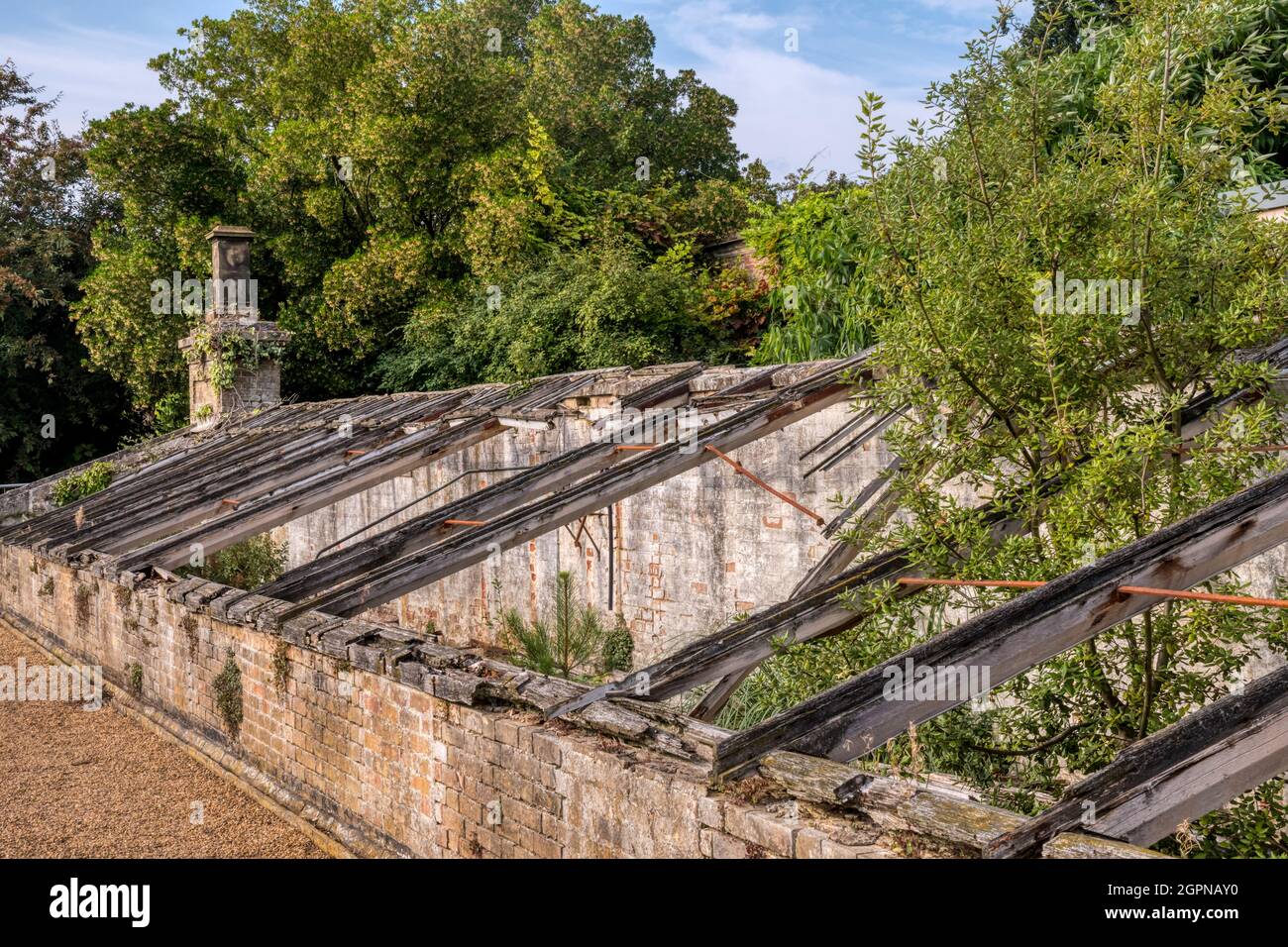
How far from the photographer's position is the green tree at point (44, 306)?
2234 centimetres

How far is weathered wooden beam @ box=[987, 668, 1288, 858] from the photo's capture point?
99.5 inches

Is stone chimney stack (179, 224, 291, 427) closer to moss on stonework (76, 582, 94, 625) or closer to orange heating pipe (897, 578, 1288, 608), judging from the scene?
moss on stonework (76, 582, 94, 625)

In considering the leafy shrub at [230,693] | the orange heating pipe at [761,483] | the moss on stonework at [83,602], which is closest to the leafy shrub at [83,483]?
the moss on stonework at [83,602]

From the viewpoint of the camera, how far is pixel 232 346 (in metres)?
17.1

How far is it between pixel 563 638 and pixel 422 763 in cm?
443

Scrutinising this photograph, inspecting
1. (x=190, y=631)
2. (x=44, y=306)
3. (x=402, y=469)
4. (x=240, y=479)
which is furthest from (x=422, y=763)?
(x=44, y=306)

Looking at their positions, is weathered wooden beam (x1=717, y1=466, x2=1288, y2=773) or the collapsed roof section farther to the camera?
the collapsed roof section

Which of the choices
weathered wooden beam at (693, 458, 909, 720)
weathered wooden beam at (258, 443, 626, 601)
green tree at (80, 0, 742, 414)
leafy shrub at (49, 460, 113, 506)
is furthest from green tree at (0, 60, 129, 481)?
weathered wooden beam at (693, 458, 909, 720)

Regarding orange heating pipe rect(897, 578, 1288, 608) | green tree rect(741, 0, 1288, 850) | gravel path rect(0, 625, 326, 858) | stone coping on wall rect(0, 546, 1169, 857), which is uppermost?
green tree rect(741, 0, 1288, 850)

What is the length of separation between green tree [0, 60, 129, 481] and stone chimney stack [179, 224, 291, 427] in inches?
252

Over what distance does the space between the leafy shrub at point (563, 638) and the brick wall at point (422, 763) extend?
8.91 feet

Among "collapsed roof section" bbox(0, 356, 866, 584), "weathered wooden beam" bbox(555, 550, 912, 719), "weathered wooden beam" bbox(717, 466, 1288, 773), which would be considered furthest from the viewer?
"collapsed roof section" bbox(0, 356, 866, 584)

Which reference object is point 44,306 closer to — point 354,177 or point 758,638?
point 354,177
